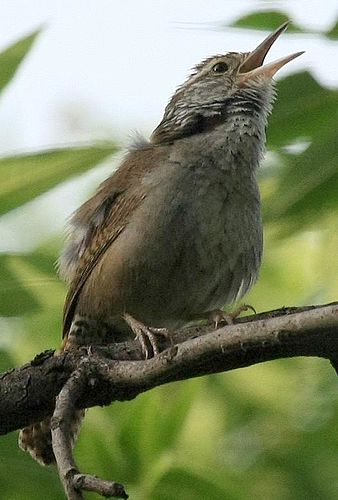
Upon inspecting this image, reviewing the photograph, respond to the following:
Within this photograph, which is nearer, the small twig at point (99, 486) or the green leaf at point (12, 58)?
the small twig at point (99, 486)

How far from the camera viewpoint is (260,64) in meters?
4.50

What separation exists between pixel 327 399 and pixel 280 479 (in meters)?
0.28

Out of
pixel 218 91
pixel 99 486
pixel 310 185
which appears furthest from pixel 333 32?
pixel 218 91

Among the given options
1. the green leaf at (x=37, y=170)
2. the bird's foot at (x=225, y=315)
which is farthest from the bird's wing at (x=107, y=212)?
the green leaf at (x=37, y=170)

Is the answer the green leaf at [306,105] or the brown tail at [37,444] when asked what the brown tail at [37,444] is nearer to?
the brown tail at [37,444]

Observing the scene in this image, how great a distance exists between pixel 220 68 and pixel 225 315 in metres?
1.60

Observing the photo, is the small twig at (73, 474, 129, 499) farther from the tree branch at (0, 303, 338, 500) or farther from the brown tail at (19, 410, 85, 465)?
the brown tail at (19, 410, 85, 465)

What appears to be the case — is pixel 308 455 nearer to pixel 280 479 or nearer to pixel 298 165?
pixel 280 479

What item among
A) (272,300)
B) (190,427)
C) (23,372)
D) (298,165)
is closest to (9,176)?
(23,372)

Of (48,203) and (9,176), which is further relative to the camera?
(48,203)

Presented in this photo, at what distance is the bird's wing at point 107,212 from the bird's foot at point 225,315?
0.46 m

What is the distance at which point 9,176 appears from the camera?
2.54 m

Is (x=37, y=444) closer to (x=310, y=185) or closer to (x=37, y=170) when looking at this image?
(x=37, y=170)

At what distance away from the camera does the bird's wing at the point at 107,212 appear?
356cm
